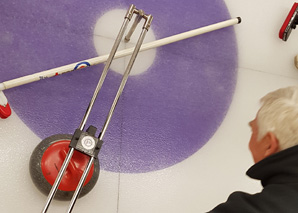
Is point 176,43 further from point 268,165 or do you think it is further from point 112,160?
point 268,165

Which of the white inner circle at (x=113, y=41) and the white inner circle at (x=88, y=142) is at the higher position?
the white inner circle at (x=113, y=41)

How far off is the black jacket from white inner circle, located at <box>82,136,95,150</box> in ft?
0.96

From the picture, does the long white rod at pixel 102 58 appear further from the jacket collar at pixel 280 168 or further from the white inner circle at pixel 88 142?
the jacket collar at pixel 280 168

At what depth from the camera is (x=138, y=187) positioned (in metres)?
1.08

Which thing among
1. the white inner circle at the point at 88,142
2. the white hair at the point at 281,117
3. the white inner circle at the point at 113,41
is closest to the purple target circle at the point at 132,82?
the white inner circle at the point at 113,41

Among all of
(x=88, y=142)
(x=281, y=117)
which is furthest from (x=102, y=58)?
(x=281, y=117)

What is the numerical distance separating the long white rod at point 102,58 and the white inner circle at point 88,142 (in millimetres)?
272

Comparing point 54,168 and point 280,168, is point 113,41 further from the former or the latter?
point 280,168

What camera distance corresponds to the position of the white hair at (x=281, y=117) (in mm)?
797

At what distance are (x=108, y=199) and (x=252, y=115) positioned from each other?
0.54 metres

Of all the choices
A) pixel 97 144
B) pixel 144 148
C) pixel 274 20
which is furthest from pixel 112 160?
pixel 274 20

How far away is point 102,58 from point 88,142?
0.32 m

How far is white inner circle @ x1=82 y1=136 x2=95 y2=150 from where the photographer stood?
0.85 m

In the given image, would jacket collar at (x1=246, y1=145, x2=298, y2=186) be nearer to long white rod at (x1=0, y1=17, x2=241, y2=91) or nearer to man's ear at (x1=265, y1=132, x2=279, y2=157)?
man's ear at (x1=265, y1=132, x2=279, y2=157)
